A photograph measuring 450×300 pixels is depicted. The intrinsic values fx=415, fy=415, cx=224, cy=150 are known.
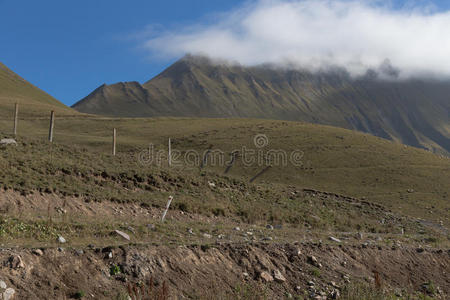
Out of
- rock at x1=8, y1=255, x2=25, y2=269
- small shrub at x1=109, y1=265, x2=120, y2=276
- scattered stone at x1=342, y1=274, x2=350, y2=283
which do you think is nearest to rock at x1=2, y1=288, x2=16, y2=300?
rock at x1=8, y1=255, x2=25, y2=269

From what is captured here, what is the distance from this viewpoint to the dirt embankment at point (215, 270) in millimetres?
9086

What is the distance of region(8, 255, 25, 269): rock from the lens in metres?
8.86

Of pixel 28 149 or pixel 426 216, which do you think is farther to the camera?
pixel 426 216

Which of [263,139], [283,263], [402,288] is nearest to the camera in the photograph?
[283,263]

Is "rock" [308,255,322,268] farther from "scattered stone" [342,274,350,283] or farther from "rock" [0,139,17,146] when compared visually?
"rock" [0,139,17,146]

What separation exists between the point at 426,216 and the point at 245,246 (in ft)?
106

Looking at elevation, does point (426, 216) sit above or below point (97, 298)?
below

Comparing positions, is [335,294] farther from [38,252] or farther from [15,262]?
[15,262]

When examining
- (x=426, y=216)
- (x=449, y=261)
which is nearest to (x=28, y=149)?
(x=449, y=261)

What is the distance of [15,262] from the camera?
8.92m

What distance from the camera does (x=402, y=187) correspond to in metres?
50.2

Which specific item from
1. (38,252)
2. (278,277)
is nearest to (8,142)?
(38,252)

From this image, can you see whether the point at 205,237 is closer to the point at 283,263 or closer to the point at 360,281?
the point at 283,263

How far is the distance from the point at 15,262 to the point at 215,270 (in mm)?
4964
